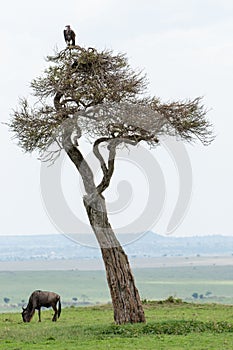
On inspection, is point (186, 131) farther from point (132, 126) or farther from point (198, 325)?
point (198, 325)

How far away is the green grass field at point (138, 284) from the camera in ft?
353

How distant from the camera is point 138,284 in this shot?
13450 centimetres

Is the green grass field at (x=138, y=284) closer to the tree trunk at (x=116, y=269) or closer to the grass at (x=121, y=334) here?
the grass at (x=121, y=334)

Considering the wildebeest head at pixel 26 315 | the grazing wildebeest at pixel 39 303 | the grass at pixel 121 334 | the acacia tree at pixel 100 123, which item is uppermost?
the acacia tree at pixel 100 123

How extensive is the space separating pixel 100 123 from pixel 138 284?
11257 centimetres

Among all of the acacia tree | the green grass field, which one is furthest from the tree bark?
the green grass field

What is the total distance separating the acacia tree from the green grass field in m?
69.6

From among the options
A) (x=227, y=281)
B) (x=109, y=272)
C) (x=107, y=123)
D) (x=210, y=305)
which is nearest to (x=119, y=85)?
(x=107, y=123)

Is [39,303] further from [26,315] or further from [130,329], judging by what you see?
[130,329]

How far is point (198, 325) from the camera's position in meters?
22.3

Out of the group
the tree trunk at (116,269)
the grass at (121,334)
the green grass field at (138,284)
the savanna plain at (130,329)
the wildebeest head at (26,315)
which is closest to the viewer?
the grass at (121,334)

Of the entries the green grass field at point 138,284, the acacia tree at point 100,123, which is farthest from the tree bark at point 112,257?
the green grass field at point 138,284

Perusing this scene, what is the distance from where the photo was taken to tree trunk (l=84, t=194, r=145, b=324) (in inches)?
919

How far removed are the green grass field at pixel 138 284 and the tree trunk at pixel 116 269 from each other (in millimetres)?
69551
